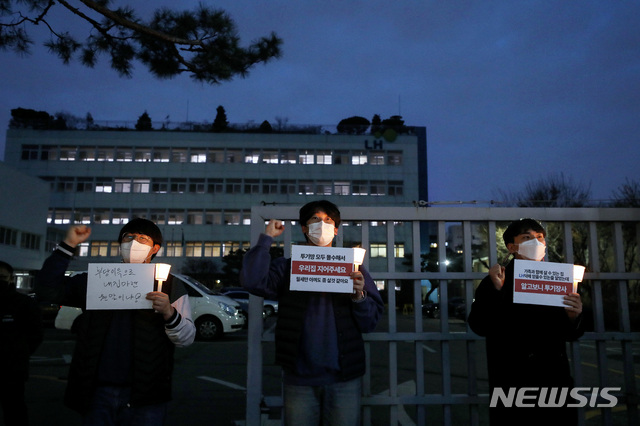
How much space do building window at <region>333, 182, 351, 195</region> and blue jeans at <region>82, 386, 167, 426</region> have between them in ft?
143

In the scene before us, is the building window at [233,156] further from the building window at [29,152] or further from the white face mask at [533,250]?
the white face mask at [533,250]

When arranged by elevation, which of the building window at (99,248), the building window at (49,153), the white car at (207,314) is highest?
the building window at (49,153)

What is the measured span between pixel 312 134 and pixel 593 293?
44.3m

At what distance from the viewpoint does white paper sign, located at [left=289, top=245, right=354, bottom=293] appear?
8.88ft

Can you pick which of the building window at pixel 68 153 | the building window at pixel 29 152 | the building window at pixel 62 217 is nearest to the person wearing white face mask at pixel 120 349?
the building window at pixel 62 217

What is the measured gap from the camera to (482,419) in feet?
17.7

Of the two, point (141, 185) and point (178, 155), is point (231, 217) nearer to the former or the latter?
point (178, 155)

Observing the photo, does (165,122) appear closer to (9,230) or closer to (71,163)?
(71,163)

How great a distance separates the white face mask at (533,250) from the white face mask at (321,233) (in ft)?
3.95

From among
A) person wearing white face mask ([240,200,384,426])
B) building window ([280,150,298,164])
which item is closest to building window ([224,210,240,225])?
building window ([280,150,298,164])

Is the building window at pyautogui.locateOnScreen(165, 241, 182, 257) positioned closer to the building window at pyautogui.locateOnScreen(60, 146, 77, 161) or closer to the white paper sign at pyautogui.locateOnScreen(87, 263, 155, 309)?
the building window at pyautogui.locateOnScreen(60, 146, 77, 161)

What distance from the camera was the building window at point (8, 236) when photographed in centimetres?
2652

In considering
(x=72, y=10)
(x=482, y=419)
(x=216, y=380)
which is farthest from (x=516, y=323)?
(x=216, y=380)

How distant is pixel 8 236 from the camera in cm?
2730
